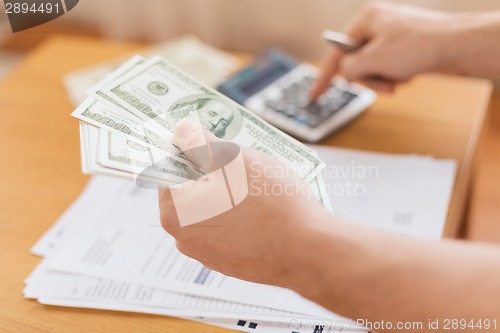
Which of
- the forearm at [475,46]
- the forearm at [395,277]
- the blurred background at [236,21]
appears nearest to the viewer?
the forearm at [395,277]

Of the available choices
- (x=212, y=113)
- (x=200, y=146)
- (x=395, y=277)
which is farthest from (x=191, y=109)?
(x=395, y=277)

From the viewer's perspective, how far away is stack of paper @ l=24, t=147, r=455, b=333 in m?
0.59

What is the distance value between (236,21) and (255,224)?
103 cm

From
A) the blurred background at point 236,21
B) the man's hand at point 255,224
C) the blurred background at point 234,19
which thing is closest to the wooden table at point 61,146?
the man's hand at point 255,224

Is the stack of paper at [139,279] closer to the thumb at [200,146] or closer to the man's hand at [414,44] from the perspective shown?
the thumb at [200,146]

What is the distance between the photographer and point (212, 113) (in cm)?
62

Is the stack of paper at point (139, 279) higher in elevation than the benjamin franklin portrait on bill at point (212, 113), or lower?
lower

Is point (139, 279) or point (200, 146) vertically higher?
point (200, 146)

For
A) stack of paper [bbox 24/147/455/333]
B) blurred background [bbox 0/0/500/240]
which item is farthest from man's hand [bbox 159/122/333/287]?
blurred background [bbox 0/0/500/240]

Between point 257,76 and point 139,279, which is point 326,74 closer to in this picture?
point 257,76

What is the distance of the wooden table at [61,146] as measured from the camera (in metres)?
0.60

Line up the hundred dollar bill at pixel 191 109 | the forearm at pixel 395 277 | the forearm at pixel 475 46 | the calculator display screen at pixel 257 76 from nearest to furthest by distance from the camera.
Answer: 1. the forearm at pixel 395 277
2. the hundred dollar bill at pixel 191 109
3. the forearm at pixel 475 46
4. the calculator display screen at pixel 257 76

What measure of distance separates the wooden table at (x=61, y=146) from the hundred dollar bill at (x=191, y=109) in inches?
7.4

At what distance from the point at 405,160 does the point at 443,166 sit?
5 cm
